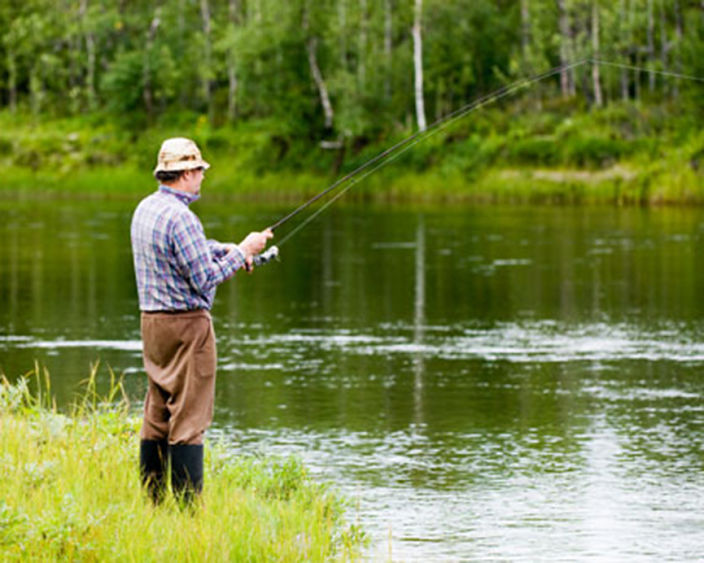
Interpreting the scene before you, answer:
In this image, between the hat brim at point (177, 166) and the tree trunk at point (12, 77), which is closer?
the hat brim at point (177, 166)

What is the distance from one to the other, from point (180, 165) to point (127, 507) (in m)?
1.66

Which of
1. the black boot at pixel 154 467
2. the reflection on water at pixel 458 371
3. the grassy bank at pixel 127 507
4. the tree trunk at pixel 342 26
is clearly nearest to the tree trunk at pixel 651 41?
the tree trunk at pixel 342 26

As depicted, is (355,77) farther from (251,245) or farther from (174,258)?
(174,258)

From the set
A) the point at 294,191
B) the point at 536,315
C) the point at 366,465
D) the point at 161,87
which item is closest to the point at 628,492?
the point at 366,465

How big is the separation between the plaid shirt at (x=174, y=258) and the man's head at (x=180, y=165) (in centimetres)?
5

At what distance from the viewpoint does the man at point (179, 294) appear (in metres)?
7.15

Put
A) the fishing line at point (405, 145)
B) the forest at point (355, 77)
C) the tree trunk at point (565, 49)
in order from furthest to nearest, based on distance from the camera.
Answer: the tree trunk at point (565, 49)
the forest at point (355, 77)
the fishing line at point (405, 145)

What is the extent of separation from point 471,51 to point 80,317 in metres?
43.6

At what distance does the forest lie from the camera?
52594mm

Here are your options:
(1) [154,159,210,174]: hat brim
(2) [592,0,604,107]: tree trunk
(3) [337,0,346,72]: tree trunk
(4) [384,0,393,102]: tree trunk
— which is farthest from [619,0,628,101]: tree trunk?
(1) [154,159,210,174]: hat brim

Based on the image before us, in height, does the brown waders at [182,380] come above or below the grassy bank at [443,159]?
below

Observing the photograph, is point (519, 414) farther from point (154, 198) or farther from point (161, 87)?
point (161, 87)

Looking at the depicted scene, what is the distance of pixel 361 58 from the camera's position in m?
60.2

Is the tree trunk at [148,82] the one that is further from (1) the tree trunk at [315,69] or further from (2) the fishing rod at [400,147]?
(2) the fishing rod at [400,147]
